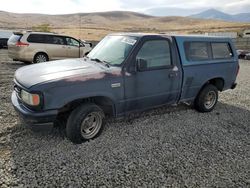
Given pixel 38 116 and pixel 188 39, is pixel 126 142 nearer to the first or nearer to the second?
pixel 38 116

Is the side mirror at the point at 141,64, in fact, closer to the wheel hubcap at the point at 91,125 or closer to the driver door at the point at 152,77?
the driver door at the point at 152,77

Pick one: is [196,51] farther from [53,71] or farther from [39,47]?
[39,47]

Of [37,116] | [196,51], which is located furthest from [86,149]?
[196,51]

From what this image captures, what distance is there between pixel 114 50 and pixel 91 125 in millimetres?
1476

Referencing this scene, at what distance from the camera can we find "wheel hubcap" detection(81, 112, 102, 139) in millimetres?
4020

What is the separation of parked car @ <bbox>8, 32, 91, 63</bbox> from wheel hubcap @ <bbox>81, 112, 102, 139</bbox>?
847 centimetres

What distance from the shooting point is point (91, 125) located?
414 cm

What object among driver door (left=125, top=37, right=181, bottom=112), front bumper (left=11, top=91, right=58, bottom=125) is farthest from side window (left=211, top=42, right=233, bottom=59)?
front bumper (left=11, top=91, right=58, bottom=125)

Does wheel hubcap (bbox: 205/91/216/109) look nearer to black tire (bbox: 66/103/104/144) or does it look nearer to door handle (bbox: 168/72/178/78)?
door handle (bbox: 168/72/178/78)

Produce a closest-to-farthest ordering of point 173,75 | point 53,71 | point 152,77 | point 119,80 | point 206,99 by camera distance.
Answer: point 53,71 → point 119,80 → point 152,77 → point 173,75 → point 206,99

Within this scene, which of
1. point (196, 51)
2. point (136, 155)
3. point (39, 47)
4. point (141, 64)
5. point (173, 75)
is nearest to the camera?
point (136, 155)

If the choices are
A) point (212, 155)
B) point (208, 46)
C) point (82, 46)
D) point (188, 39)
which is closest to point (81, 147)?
point (212, 155)

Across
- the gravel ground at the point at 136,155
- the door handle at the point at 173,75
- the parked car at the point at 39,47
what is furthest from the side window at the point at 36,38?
the door handle at the point at 173,75

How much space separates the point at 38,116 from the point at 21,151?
2.16 ft
